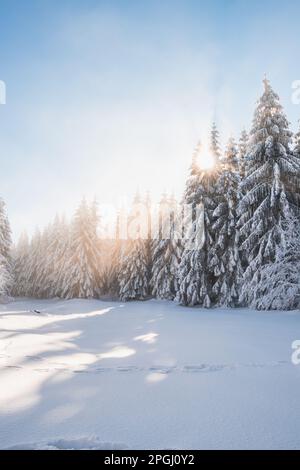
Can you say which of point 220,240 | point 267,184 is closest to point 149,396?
point 267,184

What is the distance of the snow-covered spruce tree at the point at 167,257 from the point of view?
33281 millimetres

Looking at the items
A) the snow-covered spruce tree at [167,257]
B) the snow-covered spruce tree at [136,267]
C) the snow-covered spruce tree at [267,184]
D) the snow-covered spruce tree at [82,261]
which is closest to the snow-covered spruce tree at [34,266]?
the snow-covered spruce tree at [82,261]

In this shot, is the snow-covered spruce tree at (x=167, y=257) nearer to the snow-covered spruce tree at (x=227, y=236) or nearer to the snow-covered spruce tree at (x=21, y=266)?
the snow-covered spruce tree at (x=227, y=236)

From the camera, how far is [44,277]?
4972cm

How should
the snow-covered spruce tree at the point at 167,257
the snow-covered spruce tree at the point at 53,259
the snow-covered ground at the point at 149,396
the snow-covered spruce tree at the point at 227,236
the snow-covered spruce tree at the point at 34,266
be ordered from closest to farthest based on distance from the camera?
the snow-covered ground at the point at 149,396 → the snow-covered spruce tree at the point at 227,236 → the snow-covered spruce tree at the point at 167,257 → the snow-covered spruce tree at the point at 53,259 → the snow-covered spruce tree at the point at 34,266

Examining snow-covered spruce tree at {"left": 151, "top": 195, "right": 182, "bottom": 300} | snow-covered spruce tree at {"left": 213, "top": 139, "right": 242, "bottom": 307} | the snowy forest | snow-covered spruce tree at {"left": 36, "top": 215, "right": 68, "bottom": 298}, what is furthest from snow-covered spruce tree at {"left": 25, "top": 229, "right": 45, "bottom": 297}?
snow-covered spruce tree at {"left": 213, "top": 139, "right": 242, "bottom": 307}

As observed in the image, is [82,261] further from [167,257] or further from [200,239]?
[200,239]

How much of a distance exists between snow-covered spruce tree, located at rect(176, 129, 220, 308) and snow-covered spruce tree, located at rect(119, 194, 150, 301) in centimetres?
1223

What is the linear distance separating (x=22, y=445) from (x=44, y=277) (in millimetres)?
49836

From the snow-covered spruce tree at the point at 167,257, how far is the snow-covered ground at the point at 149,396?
85.2 feet

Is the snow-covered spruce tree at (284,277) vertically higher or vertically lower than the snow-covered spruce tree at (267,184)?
lower

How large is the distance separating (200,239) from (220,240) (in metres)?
1.66

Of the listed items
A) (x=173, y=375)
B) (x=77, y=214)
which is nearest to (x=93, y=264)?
(x=77, y=214)

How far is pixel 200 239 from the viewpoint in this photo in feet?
78.7
